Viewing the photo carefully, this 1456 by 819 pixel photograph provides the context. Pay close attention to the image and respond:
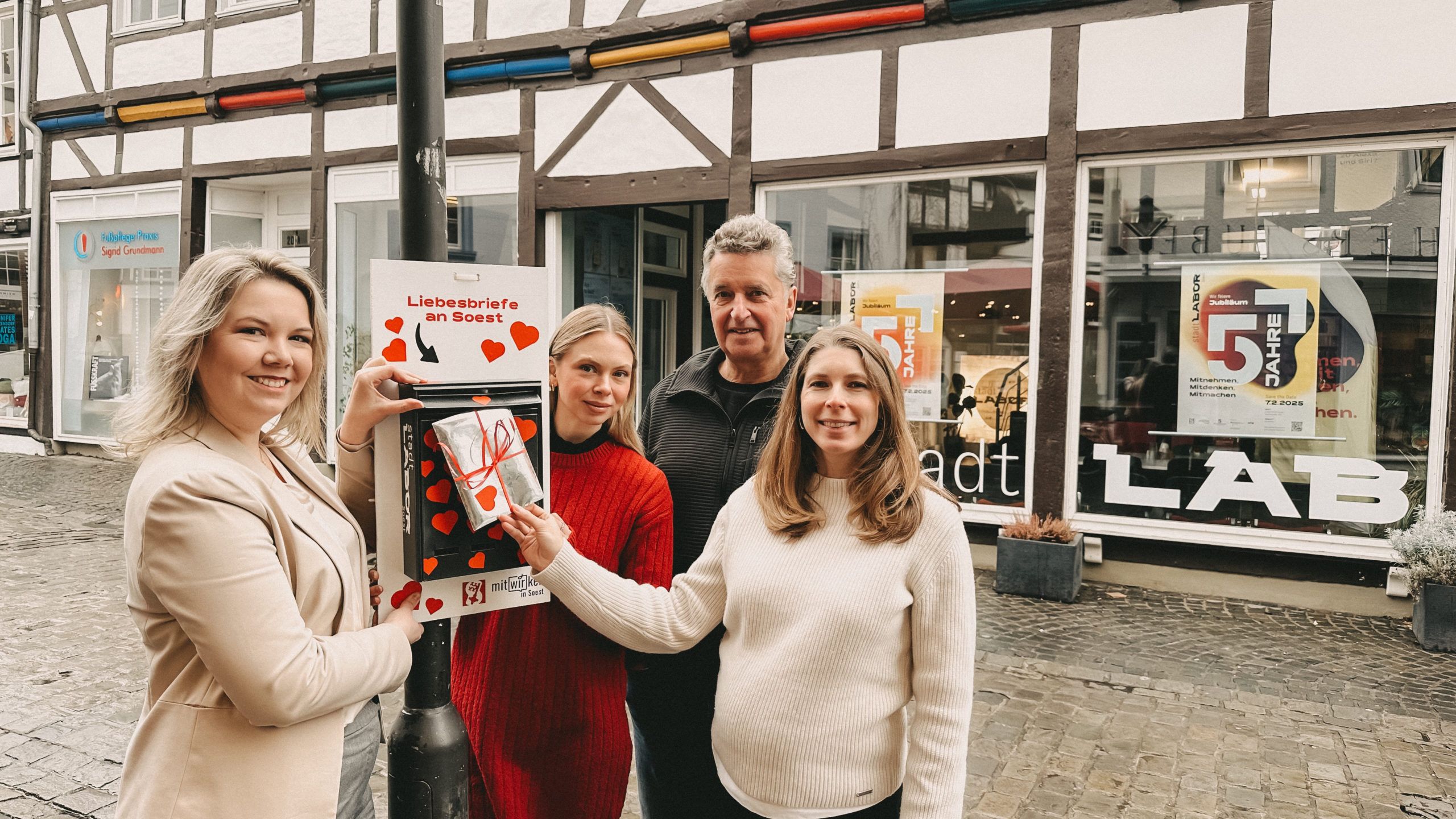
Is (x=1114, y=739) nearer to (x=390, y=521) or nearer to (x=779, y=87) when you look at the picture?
(x=390, y=521)

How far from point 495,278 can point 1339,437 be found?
6.22 meters

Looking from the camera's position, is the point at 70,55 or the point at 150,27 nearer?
the point at 150,27

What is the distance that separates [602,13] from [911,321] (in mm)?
3911

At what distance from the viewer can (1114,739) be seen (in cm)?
413

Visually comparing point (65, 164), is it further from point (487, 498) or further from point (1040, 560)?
point (487, 498)

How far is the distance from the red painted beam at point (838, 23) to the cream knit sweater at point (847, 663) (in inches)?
237

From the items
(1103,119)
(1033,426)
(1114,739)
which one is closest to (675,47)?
(1103,119)

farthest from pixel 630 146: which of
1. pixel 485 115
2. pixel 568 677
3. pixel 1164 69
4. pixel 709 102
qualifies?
pixel 568 677

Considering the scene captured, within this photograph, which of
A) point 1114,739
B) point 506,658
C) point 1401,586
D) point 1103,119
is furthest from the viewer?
point 1103,119

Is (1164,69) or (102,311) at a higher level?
(1164,69)

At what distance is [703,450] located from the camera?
8.35 ft

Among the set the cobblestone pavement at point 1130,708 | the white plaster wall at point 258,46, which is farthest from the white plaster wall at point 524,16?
the cobblestone pavement at point 1130,708

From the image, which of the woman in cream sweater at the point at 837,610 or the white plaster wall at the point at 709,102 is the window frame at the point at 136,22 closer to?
the white plaster wall at the point at 709,102

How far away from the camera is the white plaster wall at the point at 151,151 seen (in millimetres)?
10906
